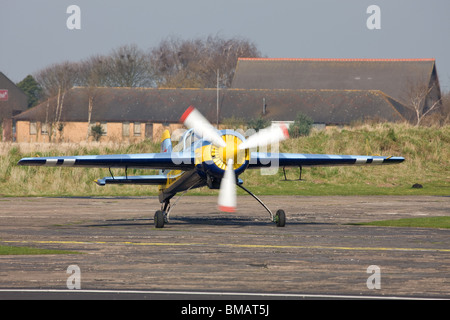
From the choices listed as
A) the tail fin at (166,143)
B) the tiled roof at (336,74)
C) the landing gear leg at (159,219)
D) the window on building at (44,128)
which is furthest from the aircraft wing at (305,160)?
the tiled roof at (336,74)

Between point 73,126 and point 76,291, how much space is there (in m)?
70.1

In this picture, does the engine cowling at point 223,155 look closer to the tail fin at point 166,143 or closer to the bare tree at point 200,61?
the tail fin at point 166,143

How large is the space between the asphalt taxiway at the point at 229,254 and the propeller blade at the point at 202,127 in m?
2.37

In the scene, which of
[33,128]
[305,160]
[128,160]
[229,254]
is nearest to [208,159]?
[128,160]

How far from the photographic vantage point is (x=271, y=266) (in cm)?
1242

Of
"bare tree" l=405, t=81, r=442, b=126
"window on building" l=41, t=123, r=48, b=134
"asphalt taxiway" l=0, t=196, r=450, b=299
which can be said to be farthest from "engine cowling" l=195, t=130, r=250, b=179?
"window on building" l=41, t=123, r=48, b=134

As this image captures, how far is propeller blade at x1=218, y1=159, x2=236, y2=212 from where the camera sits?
60.8 ft

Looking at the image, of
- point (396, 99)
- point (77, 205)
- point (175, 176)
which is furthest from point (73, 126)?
point (175, 176)

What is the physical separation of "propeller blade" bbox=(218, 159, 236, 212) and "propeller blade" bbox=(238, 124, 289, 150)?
0.66 m

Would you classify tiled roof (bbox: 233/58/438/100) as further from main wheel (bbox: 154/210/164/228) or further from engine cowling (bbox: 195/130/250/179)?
engine cowling (bbox: 195/130/250/179)

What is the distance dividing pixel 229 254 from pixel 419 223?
901cm

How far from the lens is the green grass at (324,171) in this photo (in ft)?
123
